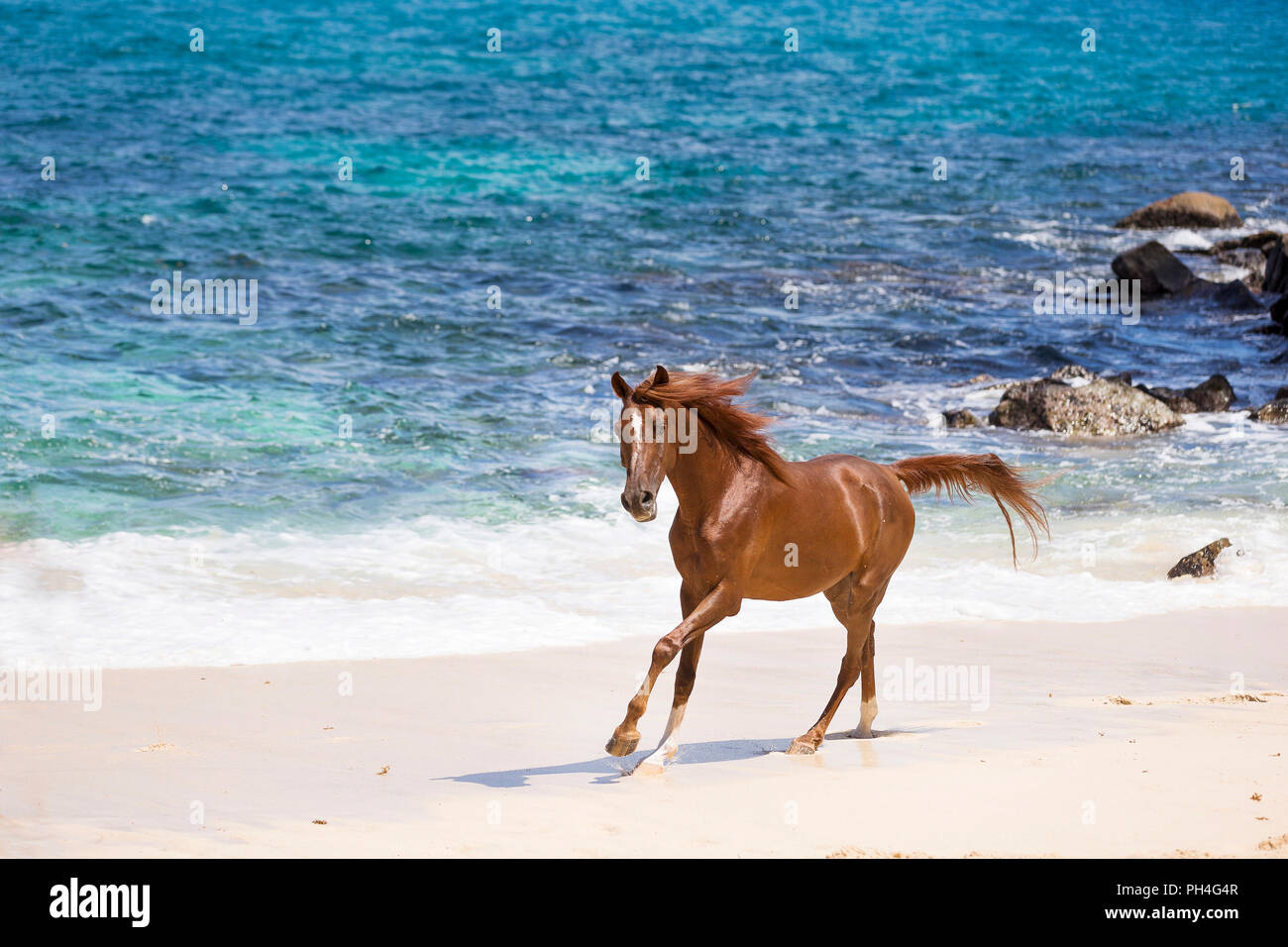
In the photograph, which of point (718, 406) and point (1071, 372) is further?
point (1071, 372)

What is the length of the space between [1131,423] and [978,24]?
200 ft

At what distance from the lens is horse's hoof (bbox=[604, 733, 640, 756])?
5812 mm

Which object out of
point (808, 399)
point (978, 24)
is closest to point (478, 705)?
point (808, 399)

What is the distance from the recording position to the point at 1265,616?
32.1 ft

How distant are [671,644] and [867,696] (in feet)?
5.35

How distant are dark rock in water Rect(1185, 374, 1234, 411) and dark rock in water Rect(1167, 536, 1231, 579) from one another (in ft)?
22.6

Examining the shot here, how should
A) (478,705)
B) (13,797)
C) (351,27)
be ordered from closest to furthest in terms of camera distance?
1. (13,797)
2. (478,705)
3. (351,27)

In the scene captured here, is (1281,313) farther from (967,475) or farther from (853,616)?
(853,616)

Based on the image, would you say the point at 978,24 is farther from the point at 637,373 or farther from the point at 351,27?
the point at 637,373

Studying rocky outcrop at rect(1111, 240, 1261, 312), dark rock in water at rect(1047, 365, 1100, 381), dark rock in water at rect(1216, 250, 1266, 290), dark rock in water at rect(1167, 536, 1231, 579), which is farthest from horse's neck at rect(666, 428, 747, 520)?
dark rock in water at rect(1216, 250, 1266, 290)

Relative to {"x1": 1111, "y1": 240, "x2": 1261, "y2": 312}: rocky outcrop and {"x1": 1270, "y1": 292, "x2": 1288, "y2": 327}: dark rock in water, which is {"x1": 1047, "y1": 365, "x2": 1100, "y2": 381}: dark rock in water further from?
{"x1": 1111, "y1": 240, "x2": 1261, "y2": 312}: rocky outcrop

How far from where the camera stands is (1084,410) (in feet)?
52.9

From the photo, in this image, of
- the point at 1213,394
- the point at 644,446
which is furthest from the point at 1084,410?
the point at 644,446

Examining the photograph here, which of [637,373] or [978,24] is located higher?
[978,24]
